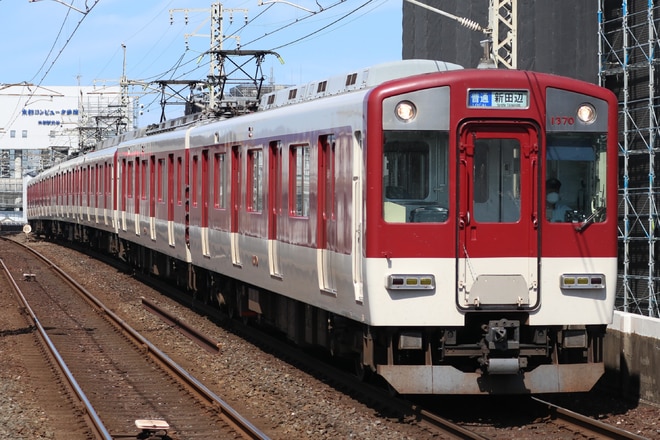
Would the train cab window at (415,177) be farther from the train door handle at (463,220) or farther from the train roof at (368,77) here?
the train roof at (368,77)

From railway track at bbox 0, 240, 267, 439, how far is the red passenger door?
2120mm

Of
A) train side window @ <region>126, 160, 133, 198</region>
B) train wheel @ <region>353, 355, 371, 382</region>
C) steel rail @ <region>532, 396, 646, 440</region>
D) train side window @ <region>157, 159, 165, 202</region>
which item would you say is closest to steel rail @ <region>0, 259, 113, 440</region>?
train wheel @ <region>353, 355, 371, 382</region>

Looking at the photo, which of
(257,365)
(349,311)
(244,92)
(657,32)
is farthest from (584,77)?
(244,92)

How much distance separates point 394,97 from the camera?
9086 millimetres

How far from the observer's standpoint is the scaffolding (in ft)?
75.9

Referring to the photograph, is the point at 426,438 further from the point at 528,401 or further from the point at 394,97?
the point at 394,97

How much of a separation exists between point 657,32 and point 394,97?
52.2 feet

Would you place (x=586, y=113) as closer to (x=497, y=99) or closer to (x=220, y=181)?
(x=497, y=99)

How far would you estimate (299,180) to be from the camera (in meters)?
11.4

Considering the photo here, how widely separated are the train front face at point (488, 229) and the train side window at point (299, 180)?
2.12 metres

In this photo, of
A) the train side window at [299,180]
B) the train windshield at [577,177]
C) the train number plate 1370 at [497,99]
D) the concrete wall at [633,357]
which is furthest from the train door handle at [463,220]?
the train side window at [299,180]

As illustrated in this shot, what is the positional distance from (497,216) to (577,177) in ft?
2.47

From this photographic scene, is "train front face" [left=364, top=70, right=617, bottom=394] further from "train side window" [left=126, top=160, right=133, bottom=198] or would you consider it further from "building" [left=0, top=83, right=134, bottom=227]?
"building" [left=0, top=83, right=134, bottom=227]

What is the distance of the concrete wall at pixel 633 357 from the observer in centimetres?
991
